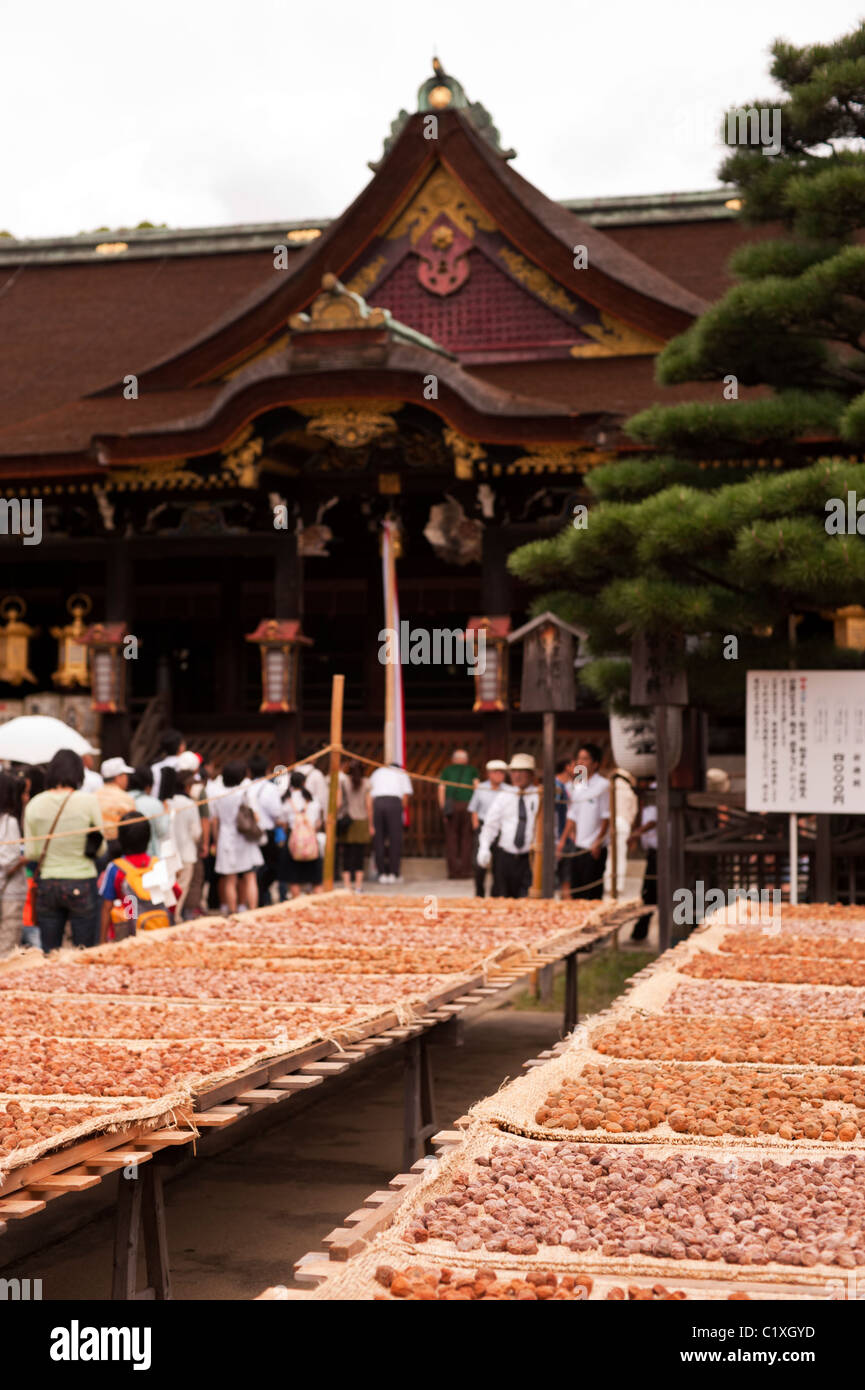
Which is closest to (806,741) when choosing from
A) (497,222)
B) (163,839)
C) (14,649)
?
(163,839)

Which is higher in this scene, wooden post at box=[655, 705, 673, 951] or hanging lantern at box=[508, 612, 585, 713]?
hanging lantern at box=[508, 612, 585, 713]

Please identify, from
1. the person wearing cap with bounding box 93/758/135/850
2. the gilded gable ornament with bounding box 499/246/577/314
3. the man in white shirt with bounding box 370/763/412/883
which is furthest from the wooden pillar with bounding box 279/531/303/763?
the person wearing cap with bounding box 93/758/135/850

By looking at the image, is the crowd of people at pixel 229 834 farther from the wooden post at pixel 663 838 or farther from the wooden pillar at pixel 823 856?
the wooden pillar at pixel 823 856

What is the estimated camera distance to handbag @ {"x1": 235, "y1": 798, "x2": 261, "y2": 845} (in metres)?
11.9

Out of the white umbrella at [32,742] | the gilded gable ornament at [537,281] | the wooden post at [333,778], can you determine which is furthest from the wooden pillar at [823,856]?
the gilded gable ornament at [537,281]

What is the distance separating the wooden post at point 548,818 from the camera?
11.8m

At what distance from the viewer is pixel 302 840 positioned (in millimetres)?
12992

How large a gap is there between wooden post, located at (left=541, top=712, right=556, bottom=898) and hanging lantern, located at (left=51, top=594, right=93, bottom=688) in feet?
24.7

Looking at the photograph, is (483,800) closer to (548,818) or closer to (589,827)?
(589,827)

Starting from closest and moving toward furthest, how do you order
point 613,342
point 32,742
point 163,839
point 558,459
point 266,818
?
point 163,839, point 32,742, point 266,818, point 558,459, point 613,342

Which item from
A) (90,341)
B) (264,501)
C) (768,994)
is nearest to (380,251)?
(264,501)

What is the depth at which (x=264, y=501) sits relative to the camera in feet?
56.6

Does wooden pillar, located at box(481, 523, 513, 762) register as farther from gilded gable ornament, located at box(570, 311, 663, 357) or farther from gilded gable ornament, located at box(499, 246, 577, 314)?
gilded gable ornament, located at box(499, 246, 577, 314)

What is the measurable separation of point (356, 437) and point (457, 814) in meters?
4.09
